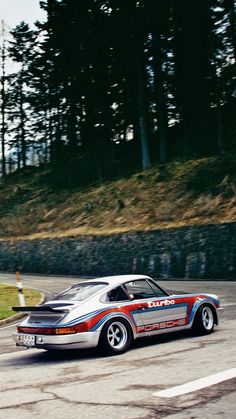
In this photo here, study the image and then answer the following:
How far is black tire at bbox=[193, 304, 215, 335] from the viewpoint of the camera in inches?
424

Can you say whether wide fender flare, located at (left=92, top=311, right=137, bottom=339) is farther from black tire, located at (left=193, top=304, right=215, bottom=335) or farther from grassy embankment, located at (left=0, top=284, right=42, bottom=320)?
grassy embankment, located at (left=0, top=284, right=42, bottom=320)

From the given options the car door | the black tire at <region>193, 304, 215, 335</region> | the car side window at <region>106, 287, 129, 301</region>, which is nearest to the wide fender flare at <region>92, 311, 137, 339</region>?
A: the car door

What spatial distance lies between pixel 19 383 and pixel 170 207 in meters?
27.8

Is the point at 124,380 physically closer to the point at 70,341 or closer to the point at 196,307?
the point at 70,341

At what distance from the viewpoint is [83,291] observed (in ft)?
33.3

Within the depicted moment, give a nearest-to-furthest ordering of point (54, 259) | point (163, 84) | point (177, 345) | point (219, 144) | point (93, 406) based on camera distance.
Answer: point (93, 406), point (177, 345), point (54, 259), point (219, 144), point (163, 84)

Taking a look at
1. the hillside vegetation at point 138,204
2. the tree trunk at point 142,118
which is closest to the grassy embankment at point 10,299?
the hillside vegetation at point 138,204

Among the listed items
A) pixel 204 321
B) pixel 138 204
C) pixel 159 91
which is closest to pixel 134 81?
pixel 159 91

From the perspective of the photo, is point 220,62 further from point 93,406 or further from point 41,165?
point 93,406

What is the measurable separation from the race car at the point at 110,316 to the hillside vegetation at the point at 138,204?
19.4 meters

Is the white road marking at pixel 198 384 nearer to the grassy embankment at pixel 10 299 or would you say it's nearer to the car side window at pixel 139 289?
the car side window at pixel 139 289

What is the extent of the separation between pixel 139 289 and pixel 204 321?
1628mm

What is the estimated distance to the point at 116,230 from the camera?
35.2m

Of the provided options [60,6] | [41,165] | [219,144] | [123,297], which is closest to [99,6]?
[60,6]
